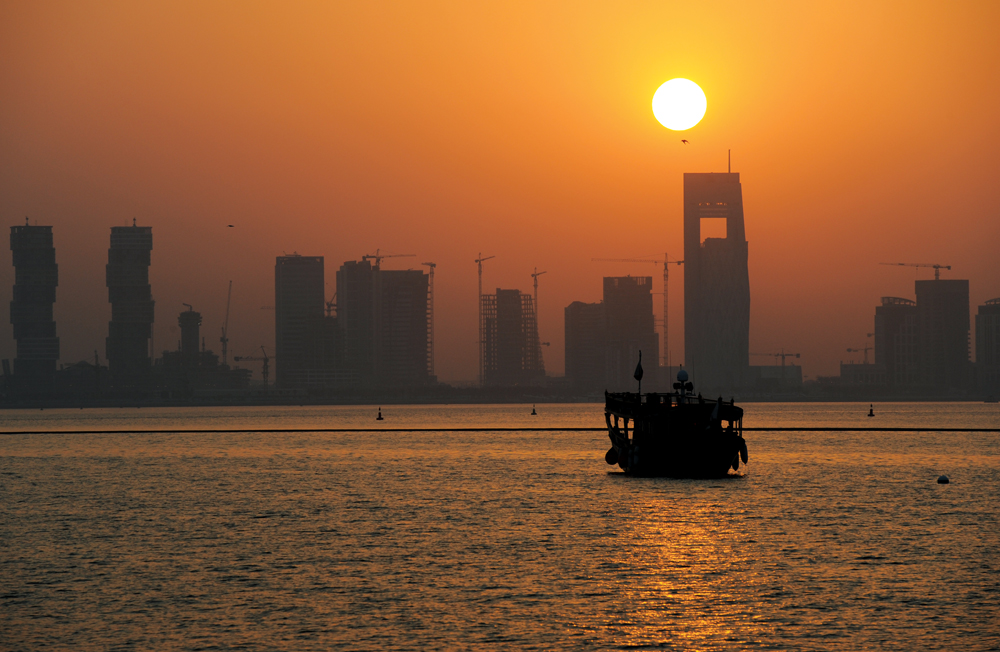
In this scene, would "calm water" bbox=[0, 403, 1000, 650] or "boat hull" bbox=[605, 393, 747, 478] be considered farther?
"boat hull" bbox=[605, 393, 747, 478]

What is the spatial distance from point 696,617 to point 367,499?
53189mm

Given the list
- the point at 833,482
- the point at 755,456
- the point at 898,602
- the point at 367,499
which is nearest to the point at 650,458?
the point at 833,482

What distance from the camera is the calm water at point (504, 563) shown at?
123 feet

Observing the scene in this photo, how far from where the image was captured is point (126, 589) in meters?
46.5

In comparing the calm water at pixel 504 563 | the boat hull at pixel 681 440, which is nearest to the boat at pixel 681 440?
the boat hull at pixel 681 440

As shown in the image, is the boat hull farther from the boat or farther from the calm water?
the calm water

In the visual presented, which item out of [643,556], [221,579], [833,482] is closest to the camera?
[221,579]

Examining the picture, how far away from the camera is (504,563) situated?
5294 cm

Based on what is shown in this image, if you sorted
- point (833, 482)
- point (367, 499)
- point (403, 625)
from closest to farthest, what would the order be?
1. point (403, 625)
2. point (367, 499)
3. point (833, 482)

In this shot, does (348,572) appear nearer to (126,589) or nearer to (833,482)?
(126,589)

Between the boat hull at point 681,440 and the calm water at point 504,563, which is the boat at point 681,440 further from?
the calm water at point 504,563

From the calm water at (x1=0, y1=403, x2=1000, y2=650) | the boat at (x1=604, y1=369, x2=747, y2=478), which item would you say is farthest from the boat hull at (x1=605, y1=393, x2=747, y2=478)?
the calm water at (x1=0, y1=403, x2=1000, y2=650)

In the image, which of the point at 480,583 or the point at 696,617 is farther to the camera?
the point at 480,583

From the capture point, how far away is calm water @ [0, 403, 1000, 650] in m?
37.5
